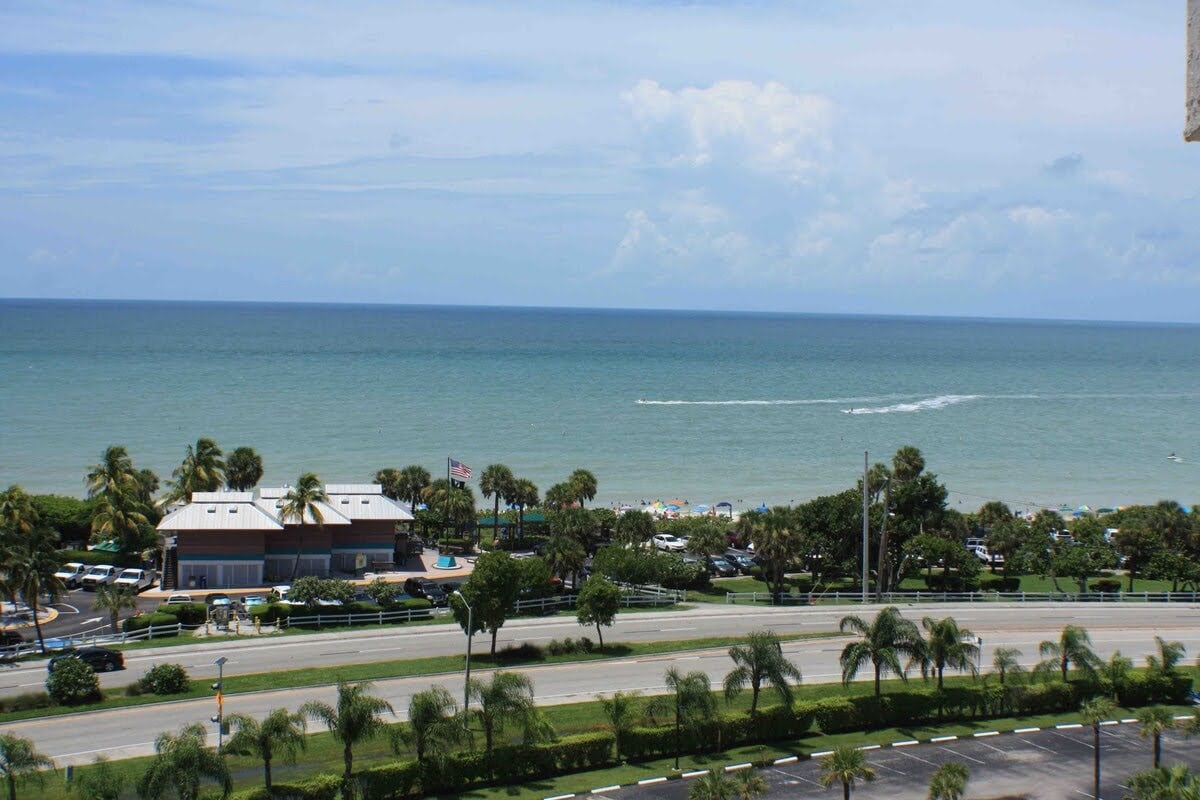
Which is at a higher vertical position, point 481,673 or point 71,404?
point 71,404

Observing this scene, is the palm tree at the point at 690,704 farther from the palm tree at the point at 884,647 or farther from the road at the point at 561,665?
the palm tree at the point at 884,647

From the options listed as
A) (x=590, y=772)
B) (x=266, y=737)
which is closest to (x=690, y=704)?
(x=590, y=772)

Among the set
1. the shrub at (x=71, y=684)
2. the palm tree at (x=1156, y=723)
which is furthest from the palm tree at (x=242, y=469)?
the palm tree at (x=1156, y=723)

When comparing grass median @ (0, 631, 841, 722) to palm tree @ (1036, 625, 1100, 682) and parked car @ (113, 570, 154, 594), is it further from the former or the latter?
parked car @ (113, 570, 154, 594)

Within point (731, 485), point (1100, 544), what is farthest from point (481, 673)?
point (731, 485)

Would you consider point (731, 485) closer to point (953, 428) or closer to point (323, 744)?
point (953, 428)

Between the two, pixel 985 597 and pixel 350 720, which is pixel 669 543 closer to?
pixel 985 597

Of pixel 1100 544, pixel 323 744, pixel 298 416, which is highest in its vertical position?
pixel 298 416
